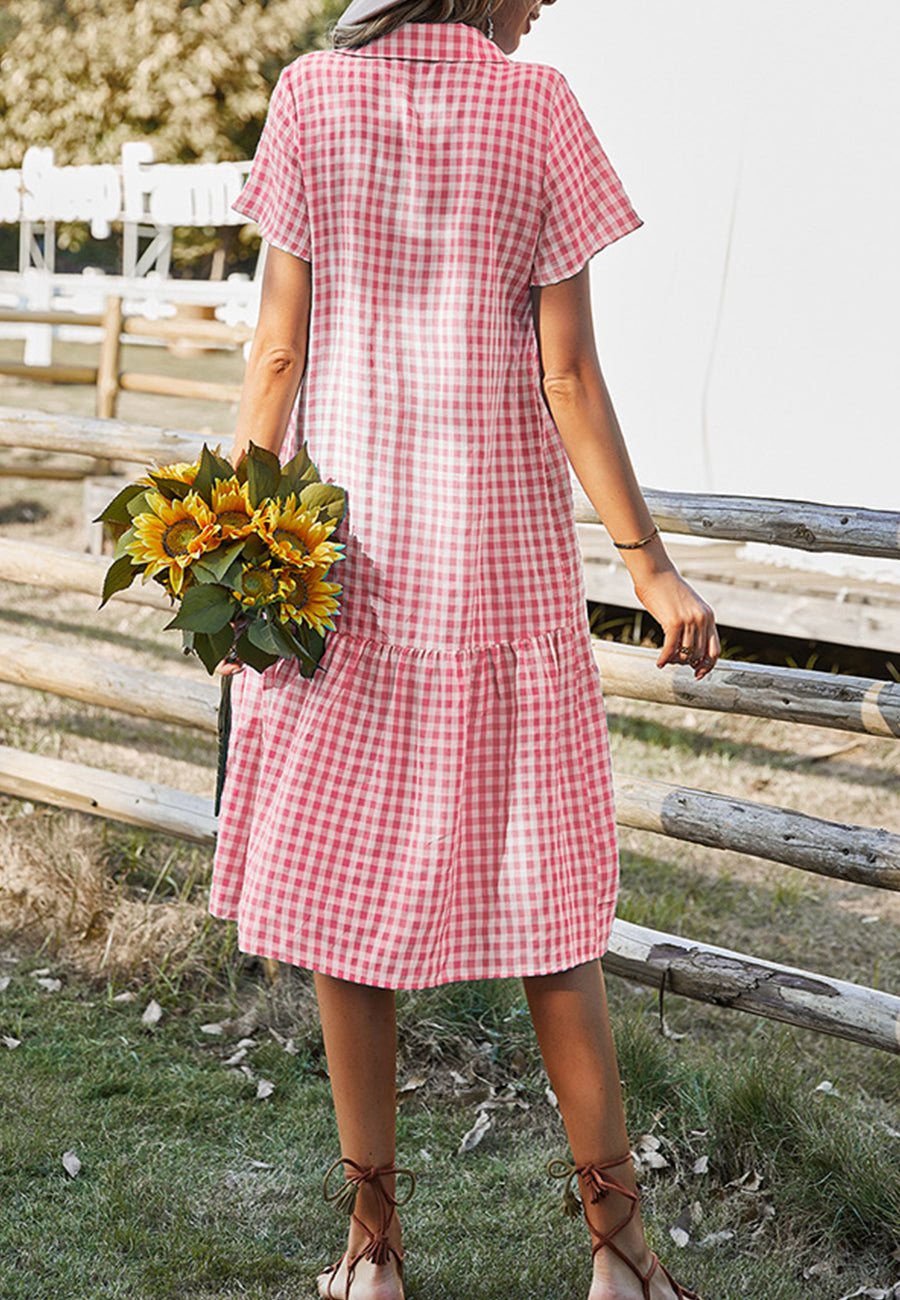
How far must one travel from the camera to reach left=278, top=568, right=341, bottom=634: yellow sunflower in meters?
1.91

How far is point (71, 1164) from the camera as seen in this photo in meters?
2.62

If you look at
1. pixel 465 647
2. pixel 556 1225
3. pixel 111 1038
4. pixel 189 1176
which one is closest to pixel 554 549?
pixel 465 647

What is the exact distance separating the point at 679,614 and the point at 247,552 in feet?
2.01

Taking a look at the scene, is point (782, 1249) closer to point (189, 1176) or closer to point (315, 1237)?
point (315, 1237)

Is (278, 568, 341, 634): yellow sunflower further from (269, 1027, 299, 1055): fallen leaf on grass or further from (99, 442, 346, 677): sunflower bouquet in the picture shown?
(269, 1027, 299, 1055): fallen leaf on grass

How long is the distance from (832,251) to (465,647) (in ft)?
12.5

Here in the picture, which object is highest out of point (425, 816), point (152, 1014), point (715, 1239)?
point (425, 816)

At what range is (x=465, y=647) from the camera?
1981 mm

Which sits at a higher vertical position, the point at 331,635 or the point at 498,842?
the point at 331,635

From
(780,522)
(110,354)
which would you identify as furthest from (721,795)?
(110,354)

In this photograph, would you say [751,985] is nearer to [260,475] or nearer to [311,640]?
[311,640]

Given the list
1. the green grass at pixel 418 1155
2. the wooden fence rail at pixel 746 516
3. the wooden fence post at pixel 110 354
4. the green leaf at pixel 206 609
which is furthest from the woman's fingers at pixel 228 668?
the wooden fence post at pixel 110 354

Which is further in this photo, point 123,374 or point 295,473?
point 123,374

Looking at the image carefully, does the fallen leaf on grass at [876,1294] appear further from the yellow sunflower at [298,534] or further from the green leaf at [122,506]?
the green leaf at [122,506]
